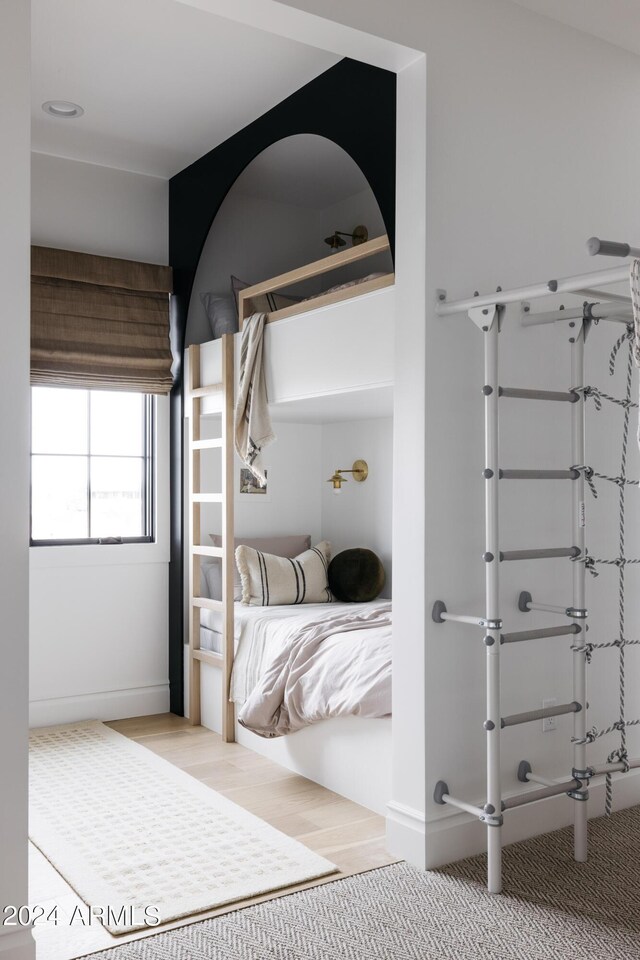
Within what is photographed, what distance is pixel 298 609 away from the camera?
14.6 feet

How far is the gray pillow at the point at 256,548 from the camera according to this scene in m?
4.75

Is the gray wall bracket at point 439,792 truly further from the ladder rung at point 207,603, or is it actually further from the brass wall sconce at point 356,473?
the brass wall sconce at point 356,473

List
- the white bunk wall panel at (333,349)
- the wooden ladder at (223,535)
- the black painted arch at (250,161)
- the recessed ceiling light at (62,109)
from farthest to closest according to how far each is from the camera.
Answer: the wooden ladder at (223,535)
the recessed ceiling light at (62,109)
the white bunk wall panel at (333,349)
the black painted arch at (250,161)

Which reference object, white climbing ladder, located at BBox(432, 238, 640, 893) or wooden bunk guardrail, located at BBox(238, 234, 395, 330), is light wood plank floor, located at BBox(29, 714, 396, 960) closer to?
white climbing ladder, located at BBox(432, 238, 640, 893)

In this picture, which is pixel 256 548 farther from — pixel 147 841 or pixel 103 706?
pixel 147 841

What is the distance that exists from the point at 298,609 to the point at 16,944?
2484mm

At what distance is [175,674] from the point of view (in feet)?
16.2

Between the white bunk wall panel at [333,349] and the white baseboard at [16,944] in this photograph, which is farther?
the white bunk wall panel at [333,349]

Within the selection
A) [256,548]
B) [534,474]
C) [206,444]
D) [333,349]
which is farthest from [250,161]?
[534,474]

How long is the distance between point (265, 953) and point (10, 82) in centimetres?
233

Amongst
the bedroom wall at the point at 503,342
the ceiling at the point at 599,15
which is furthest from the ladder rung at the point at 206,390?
the ceiling at the point at 599,15

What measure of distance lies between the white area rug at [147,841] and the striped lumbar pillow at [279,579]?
3.24 feet

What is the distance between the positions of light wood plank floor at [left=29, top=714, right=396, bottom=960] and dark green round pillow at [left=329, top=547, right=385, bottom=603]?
3.33 ft

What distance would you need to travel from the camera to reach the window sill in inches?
182
